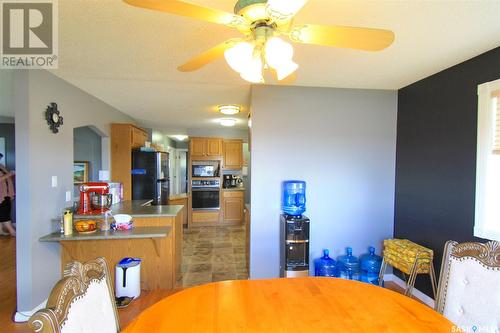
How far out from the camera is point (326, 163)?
311 cm

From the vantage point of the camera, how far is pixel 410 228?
2.90 metres

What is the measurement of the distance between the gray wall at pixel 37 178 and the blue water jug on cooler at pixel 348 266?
10.3 ft

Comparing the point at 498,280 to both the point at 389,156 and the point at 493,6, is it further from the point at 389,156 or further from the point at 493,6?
the point at 389,156

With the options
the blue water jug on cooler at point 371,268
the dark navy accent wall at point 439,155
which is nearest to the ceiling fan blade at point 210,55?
the dark navy accent wall at point 439,155

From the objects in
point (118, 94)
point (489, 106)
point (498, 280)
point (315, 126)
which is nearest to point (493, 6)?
point (489, 106)

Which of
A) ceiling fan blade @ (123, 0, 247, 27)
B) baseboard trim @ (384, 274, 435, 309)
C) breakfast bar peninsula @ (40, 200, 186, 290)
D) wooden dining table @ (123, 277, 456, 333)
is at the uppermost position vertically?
ceiling fan blade @ (123, 0, 247, 27)

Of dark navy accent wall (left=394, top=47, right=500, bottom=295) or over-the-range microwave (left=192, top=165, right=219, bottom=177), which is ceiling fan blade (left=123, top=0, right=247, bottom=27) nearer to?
dark navy accent wall (left=394, top=47, right=500, bottom=295)

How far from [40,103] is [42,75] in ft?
0.91

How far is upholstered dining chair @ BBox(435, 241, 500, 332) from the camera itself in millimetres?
1220

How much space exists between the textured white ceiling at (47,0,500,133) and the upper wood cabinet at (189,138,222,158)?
103 inches

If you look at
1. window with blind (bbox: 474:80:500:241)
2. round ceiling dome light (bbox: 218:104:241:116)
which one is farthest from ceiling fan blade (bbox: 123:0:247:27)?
round ceiling dome light (bbox: 218:104:241:116)

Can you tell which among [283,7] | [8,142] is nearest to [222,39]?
[283,7]

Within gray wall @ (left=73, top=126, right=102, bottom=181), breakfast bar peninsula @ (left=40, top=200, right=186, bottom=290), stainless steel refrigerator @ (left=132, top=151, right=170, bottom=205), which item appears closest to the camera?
breakfast bar peninsula @ (left=40, top=200, right=186, bottom=290)

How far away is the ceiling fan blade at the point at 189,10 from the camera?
92 centimetres
